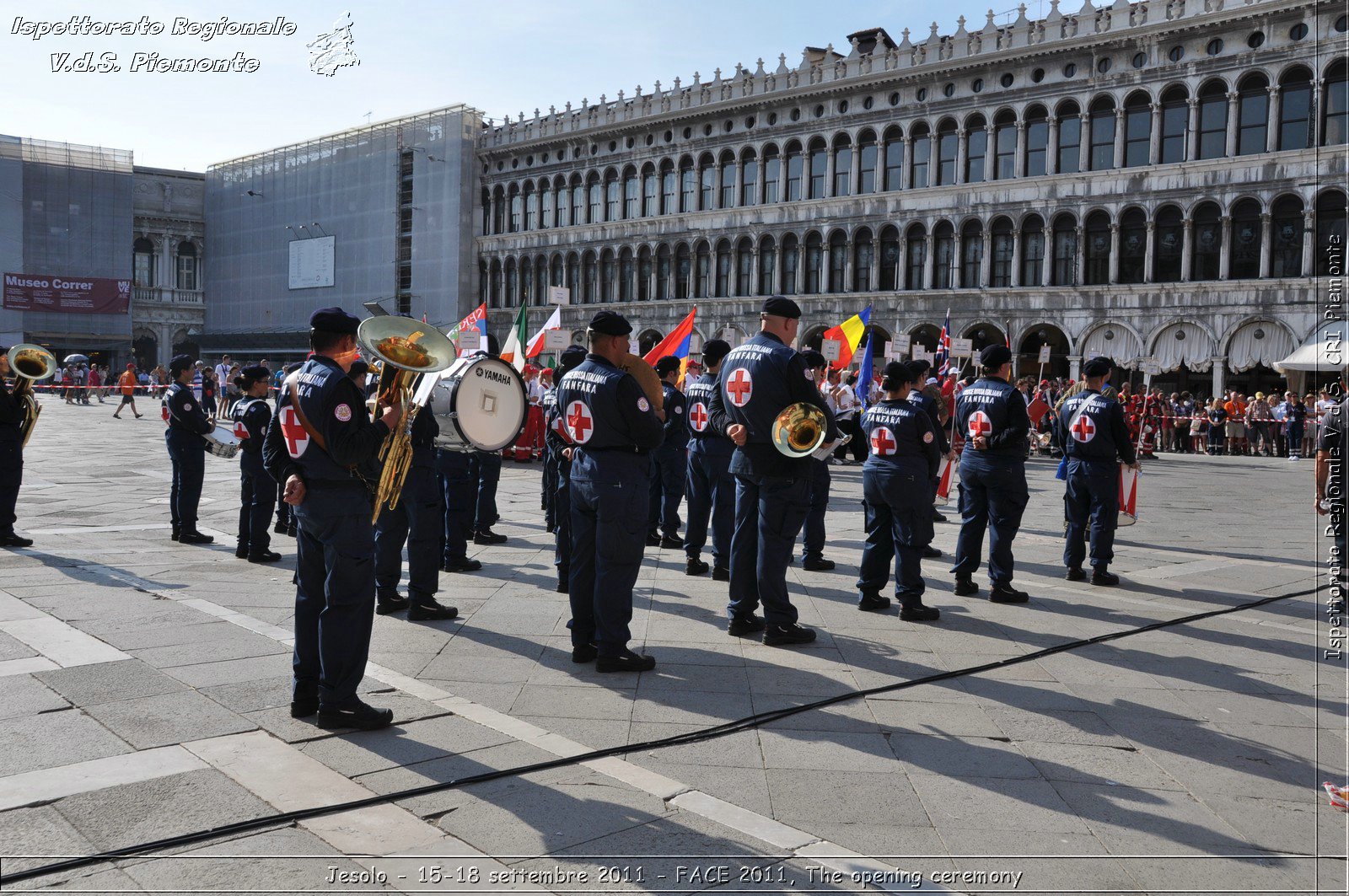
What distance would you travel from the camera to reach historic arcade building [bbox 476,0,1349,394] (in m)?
33.8

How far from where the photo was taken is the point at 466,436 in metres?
6.10

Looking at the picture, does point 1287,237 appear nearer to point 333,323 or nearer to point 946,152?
point 946,152

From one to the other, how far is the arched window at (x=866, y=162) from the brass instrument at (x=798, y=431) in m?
38.8

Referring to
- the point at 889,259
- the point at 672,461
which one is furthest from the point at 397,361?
the point at 889,259

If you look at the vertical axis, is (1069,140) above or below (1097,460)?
above

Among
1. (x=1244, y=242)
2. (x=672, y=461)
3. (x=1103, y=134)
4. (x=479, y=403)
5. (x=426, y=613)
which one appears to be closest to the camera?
(x=479, y=403)

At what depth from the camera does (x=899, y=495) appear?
7.45m

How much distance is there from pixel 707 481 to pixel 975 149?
34706 mm

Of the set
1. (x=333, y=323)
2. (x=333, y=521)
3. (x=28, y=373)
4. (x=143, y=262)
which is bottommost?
(x=333, y=521)

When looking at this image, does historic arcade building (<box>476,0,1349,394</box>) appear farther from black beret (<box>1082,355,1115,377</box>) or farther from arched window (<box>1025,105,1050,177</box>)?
black beret (<box>1082,355,1115,377</box>)

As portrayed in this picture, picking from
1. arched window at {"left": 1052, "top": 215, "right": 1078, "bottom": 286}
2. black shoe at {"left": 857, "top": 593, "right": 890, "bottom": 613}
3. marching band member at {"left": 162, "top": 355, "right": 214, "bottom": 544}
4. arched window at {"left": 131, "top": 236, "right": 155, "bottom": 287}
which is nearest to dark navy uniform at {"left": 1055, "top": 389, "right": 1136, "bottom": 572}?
black shoe at {"left": 857, "top": 593, "right": 890, "bottom": 613}

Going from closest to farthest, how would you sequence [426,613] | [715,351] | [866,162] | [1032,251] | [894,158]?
[426,613] < [715,351] < [1032,251] < [894,158] < [866,162]

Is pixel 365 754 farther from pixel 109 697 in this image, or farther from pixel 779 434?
pixel 779 434

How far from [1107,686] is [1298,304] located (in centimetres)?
3317
